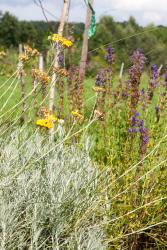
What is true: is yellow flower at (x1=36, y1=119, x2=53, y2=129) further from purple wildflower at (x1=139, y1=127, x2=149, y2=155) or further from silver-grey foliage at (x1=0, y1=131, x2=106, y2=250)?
purple wildflower at (x1=139, y1=127, x2=149, y2=155)

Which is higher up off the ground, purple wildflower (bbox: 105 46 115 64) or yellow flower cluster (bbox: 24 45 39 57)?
yellow flower cluster (bbox: 24 45 39 57)

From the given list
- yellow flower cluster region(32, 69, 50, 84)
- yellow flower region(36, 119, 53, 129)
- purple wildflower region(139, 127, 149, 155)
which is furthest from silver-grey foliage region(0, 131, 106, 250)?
purple wildflower region(139, 127, 149, 155)

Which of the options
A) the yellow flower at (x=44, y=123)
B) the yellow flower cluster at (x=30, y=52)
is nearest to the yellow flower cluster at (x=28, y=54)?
the yellow flower cluster at (x=30, y=52)

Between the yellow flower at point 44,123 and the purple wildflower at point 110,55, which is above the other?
the purple wildflower at point 110,55

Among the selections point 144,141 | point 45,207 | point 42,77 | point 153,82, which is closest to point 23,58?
point 42,77

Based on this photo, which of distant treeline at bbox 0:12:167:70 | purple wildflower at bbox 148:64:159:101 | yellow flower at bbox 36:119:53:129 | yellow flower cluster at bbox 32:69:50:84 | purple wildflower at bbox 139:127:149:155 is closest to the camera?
yellow flower at bbox 36:119:53:129

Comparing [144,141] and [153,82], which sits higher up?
[153,82]

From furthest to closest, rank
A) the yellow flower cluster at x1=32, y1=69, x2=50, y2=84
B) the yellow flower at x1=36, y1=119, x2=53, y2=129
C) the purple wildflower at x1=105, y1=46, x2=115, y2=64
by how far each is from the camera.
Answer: the purple wildflower at x1=105, y1=46, x2=115, y2=64, the yellow flower cluster at x1=32, y1=69, x2=50, y2=84, the yellow flower at x1=36, y1=119, x2=53, y2=129

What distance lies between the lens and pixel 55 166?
256 cm

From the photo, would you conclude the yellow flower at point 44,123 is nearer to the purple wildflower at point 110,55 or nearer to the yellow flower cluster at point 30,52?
the yellow flower cluster at point 30,52

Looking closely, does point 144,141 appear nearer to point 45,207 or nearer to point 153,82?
point 45,207

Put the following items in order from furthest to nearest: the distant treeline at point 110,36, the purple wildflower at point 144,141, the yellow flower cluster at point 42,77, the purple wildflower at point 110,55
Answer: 1. the distant treeline at point 110,36
2. the purple wildflower at point 110,55
3. the purple wildflower at point 144,141
4. the yellow flower cluster at point 42,77

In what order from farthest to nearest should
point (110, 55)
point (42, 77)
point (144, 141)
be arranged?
point (110, 55) < point (144, 141) < point (42, 77)

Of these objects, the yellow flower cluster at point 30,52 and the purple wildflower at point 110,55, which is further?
the purple wildflower at point 110,55
